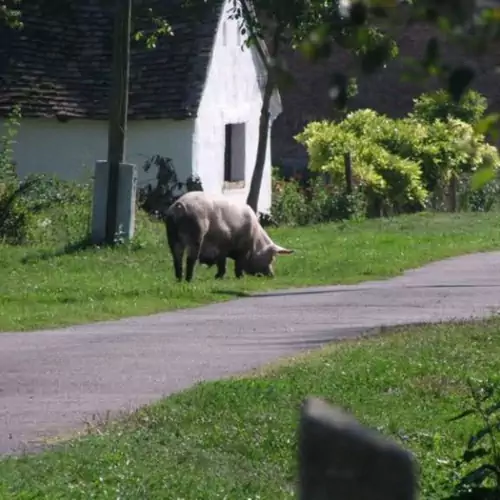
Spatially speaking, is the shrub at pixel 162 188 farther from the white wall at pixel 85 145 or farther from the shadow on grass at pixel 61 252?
the shadow on grass at pixel 61 252

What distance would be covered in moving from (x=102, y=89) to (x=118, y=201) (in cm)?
744

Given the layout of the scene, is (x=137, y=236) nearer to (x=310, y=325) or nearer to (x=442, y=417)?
(x=310, y=325)

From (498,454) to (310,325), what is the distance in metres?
8.60

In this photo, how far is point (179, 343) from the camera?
48.5ft

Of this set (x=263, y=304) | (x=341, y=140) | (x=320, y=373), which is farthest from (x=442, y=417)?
(x=341, y=140)

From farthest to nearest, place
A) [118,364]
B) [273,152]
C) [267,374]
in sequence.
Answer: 1. [273,152]
2. [118,364]
3. [267,374]

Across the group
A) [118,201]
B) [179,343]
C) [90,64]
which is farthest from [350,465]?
[90,64]

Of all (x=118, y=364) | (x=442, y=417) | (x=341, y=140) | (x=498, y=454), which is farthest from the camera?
(x=341, y=140)

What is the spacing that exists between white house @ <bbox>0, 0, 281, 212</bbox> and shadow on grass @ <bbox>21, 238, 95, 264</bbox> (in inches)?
247

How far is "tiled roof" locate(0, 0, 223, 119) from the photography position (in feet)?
102

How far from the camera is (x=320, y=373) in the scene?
12008mm

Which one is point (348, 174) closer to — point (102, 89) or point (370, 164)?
point (370, 164)

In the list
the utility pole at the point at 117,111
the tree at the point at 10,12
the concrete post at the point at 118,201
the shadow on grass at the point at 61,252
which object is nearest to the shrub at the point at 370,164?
the tree at the point at 10,12

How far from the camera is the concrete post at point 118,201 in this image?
24.8 m
